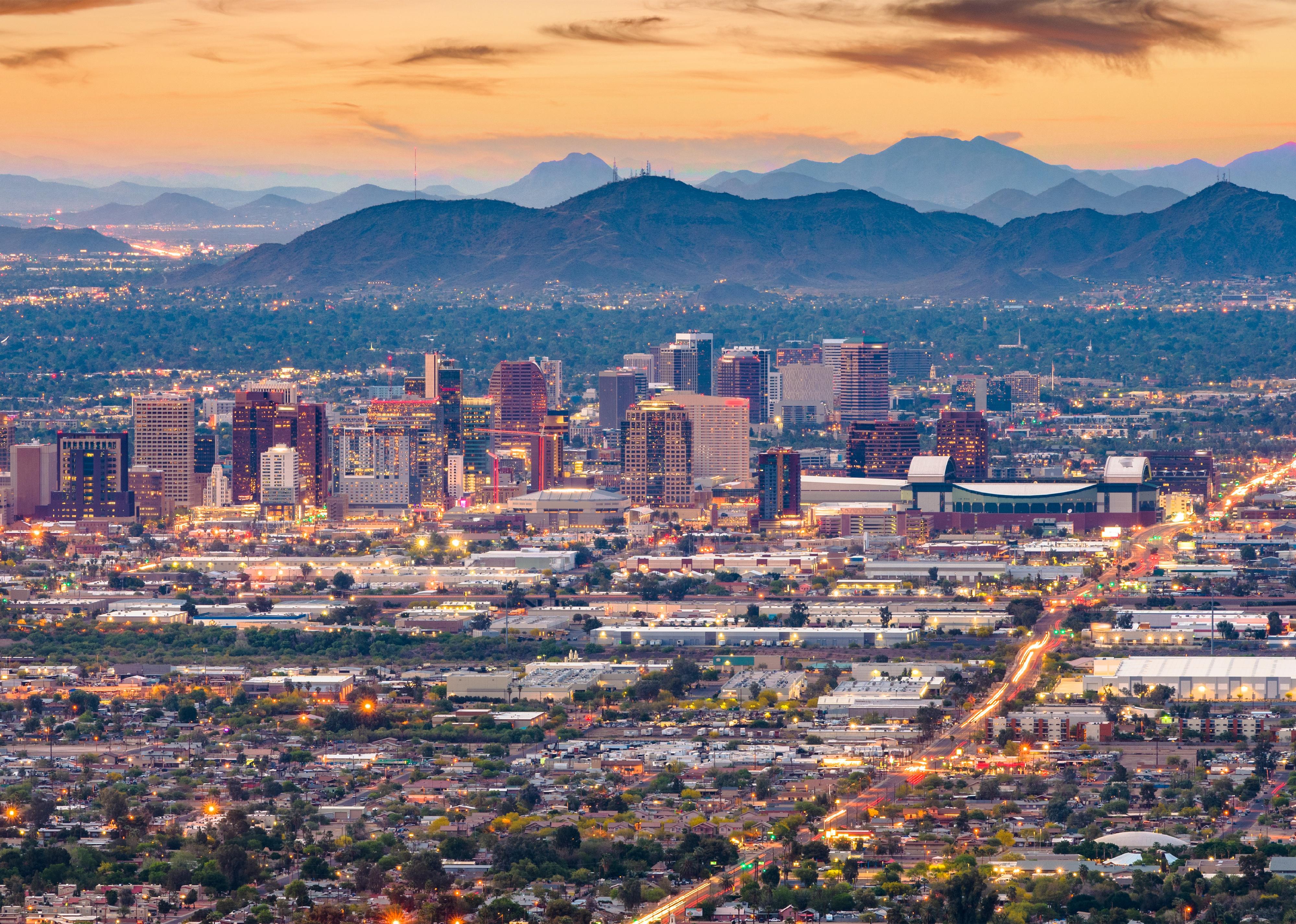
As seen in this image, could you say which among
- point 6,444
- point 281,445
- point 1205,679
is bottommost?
point 1205,679

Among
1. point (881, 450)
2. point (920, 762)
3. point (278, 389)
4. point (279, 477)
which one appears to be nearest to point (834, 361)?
point (881, 450)

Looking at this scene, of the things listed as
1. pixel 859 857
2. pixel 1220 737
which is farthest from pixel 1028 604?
pixel 859 857

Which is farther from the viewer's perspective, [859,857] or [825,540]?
[825,540]

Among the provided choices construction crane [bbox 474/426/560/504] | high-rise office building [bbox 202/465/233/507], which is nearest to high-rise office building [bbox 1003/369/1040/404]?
construction crane [bbox 474/426/560/504]

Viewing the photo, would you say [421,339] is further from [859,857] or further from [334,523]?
[859,857]

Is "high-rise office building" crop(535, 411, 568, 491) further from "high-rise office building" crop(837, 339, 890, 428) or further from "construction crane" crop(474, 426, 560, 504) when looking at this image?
"high-rise office building" crop(837, 339, 890, 428)

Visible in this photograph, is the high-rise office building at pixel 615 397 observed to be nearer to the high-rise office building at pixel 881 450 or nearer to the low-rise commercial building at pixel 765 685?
the high-rise office building at pixel 881 450

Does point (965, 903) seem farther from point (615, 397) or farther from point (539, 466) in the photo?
point (615, 397)

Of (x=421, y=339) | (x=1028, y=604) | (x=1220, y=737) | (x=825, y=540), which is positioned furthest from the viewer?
(x=421, y=339)
